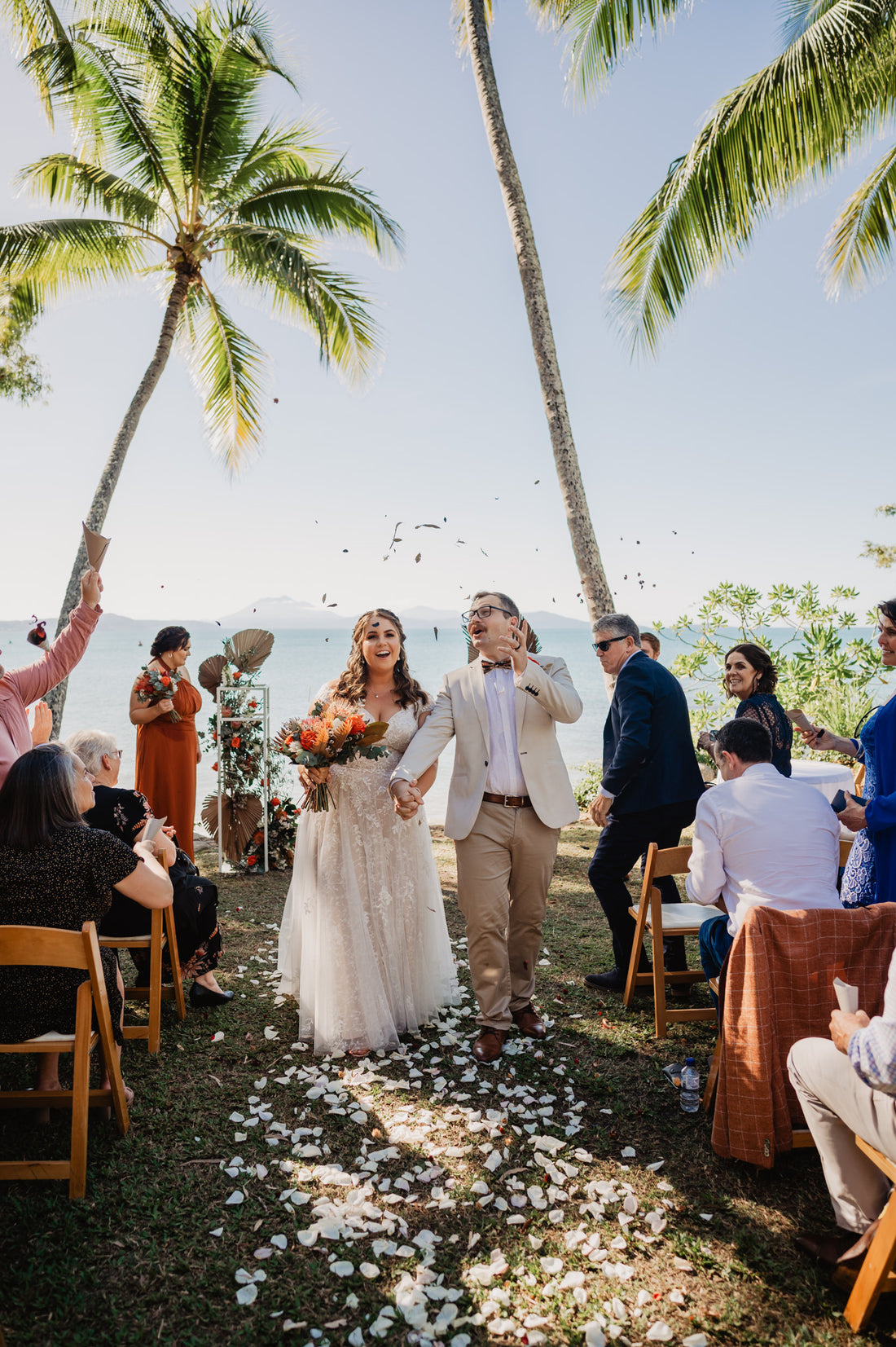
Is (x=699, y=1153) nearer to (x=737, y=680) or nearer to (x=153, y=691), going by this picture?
(x=737, y=680)

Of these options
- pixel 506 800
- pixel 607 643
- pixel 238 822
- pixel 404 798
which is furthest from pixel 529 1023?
pixel 238 822

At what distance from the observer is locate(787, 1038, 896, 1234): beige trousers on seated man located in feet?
8.21

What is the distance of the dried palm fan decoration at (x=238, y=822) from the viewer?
868cm

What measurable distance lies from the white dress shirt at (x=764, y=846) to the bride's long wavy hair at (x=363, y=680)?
6.36 ft

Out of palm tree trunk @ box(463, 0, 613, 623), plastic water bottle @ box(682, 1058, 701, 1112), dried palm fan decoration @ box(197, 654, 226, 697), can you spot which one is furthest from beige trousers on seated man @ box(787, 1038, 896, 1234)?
dried palm fan decoration @ box(197, 654, 226, 697)

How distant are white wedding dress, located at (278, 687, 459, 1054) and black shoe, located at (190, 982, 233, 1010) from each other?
1.91 feet

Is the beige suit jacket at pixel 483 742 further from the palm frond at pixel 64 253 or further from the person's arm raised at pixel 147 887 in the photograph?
the palm frond at pixel 64 253

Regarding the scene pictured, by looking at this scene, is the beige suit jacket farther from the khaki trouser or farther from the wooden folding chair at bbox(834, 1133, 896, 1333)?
the wooden folding chair at bbox(834, 1133, 896, 1333)

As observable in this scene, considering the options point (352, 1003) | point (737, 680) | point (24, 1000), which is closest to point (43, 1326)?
point (24, 1000)

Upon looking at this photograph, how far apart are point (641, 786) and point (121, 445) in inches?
329

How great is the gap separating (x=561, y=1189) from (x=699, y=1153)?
0.67m

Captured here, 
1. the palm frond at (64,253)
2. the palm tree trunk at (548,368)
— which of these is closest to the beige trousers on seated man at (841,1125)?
the palm tree trunk at (548,368)

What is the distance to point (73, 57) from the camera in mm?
9578

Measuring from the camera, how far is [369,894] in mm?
4695
